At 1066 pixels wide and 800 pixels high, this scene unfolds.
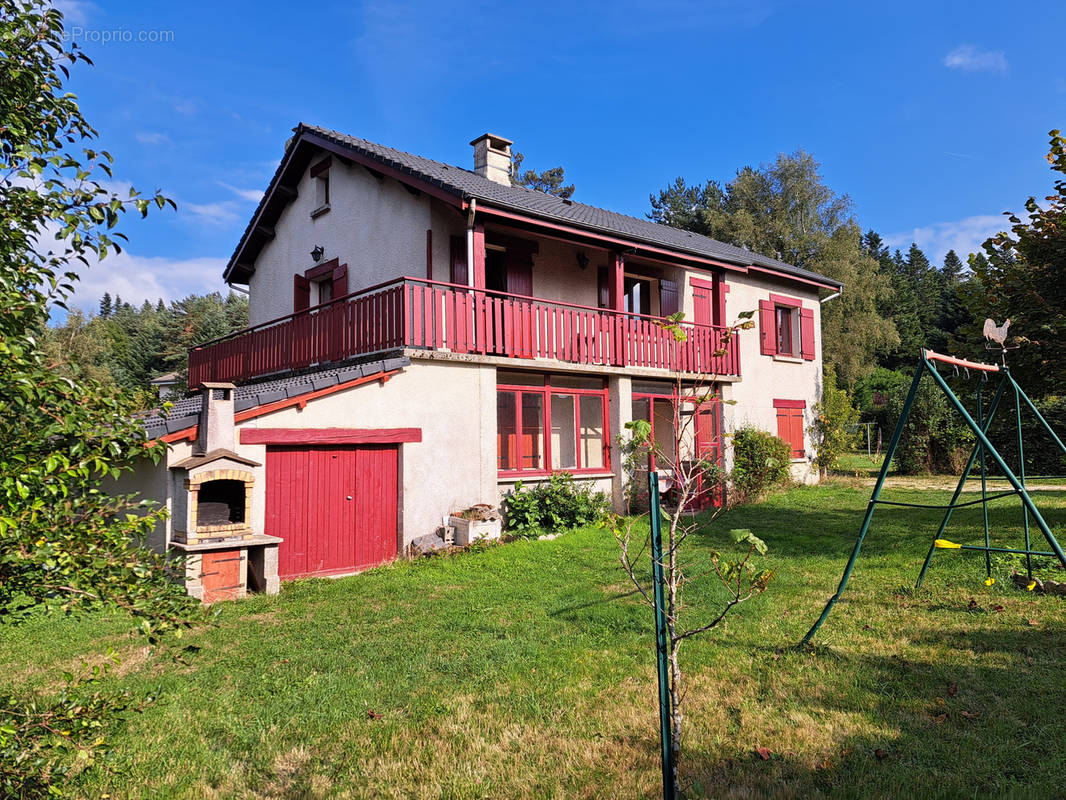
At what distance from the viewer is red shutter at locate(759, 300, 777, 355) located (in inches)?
670

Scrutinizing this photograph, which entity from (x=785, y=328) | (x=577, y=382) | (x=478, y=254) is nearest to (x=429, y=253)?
(x=478, y=254)

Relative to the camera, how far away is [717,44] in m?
10.1

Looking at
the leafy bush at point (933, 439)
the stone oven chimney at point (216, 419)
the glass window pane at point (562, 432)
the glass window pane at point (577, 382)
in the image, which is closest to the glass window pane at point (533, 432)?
the glass window pane at point (577, 382)

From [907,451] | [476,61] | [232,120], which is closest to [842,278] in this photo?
[907,451]

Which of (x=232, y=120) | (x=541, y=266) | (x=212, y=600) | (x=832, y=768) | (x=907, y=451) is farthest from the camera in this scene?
(x=907, y=451)

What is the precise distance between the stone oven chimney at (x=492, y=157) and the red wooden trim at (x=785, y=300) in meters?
7.81

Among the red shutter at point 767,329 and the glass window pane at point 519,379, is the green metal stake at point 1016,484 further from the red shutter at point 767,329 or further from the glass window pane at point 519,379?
the red shutter at point 767,329

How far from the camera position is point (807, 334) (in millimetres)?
18375

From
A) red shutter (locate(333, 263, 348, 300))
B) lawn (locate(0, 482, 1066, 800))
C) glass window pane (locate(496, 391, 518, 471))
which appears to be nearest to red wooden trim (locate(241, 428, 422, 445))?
lawn (locate(0, 482, 1066, 800))

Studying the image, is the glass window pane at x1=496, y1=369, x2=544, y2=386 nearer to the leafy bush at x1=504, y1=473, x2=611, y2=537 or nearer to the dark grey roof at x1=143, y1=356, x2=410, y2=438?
the leafy bush at x1=504, y1=473, x2=611, y2=537

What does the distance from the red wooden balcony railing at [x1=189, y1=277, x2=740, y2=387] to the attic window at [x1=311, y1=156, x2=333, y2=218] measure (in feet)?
9.82

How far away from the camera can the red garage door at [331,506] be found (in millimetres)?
8414

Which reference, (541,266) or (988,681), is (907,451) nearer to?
(541,266)

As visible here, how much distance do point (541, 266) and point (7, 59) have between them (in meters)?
11.7
